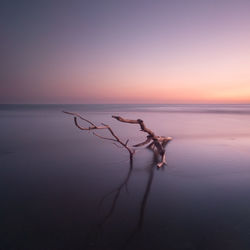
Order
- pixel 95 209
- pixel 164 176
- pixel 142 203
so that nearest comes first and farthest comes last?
pixel 95 209
pixel 142 203
pixel 164 176

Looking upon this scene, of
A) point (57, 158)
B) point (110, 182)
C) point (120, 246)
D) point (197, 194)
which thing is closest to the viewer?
point (120, 246)

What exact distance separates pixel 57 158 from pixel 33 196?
3.07 m

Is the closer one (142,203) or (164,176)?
(142,203)

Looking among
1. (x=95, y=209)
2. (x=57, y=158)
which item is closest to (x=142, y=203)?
(x=95, y=209)

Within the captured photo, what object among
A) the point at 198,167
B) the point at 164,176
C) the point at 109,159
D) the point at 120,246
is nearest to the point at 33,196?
the point at 120,246

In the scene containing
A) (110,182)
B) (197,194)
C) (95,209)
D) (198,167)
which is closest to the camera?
(95,209)

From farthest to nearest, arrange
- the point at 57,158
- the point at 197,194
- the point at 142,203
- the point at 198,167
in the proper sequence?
the point at 57,158
the point at 198,167
the point at 197,194
the point at 142,203

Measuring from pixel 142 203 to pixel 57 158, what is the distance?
4.69 meters

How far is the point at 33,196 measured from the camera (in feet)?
13.8

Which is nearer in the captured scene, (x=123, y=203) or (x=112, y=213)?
(x=112, y=213)

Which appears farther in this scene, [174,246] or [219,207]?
[219,207]

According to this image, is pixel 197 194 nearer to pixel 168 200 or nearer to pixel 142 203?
pixel 168 200

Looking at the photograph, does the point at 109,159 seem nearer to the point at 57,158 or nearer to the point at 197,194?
the point at 57,158

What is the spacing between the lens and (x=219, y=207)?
3830 millimetres
